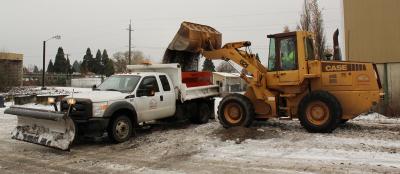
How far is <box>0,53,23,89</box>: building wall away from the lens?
143 ft

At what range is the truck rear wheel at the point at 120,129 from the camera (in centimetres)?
1135

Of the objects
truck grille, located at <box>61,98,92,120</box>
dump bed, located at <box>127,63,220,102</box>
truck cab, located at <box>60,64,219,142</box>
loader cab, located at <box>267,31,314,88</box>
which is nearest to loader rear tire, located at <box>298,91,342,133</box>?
loader cab, located at <box>267,31,314,88</box>

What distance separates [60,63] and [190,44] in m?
90.1

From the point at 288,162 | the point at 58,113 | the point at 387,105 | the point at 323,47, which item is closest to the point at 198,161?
the point at 288,162

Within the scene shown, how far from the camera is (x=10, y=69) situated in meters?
48.8

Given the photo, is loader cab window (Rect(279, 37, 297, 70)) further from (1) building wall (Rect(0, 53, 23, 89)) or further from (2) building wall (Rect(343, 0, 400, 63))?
(1) building wall (Rect(0, 53, 23, 89))

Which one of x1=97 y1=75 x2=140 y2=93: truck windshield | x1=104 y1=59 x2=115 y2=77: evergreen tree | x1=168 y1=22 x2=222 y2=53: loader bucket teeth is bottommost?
x1=97 y1=75 x2=140 y2=93: truck windshield

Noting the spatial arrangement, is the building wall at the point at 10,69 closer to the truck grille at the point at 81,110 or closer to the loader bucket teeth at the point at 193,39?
the loader bucket teeth at the point at 193,39

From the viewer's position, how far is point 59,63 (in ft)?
325

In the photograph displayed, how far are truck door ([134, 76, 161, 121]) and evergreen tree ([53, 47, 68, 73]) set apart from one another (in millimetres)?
89582

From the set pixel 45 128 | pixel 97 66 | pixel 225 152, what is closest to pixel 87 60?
pixel 97 66

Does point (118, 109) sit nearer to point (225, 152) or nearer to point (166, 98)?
point (166, 98)

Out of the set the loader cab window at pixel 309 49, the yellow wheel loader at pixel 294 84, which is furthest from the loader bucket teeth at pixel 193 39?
the loader cab window at pixel 309 49

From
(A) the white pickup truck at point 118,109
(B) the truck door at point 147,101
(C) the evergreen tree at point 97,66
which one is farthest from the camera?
(C) the evergreen tree at point 97,66
